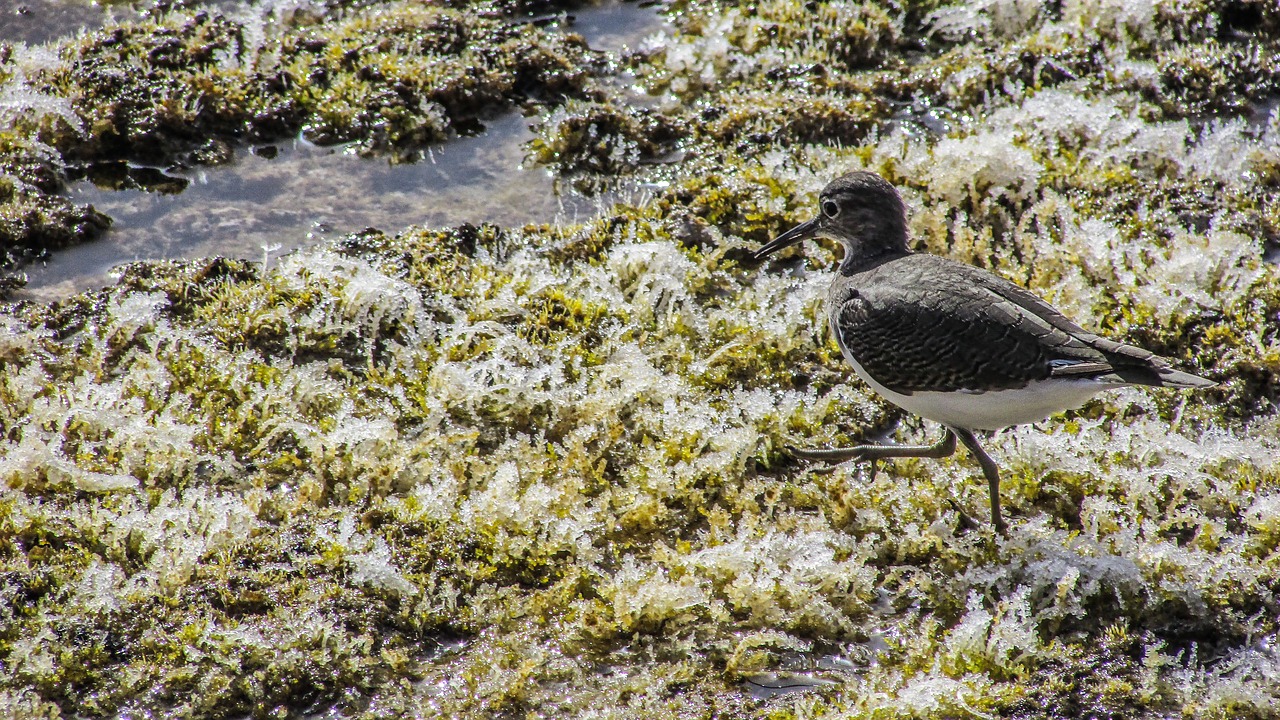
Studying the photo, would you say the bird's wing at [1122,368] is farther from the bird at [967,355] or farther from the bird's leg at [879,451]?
the bird's leg at [879,451]

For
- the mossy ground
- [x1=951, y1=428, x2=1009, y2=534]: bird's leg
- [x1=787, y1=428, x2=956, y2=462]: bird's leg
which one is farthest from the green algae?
[x1=951, y1=428, x2=1009, y2=534]: bird's leg

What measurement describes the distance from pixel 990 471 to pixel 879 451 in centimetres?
75

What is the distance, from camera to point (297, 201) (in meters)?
8.67

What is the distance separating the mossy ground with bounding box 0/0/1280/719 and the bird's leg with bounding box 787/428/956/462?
0.14m

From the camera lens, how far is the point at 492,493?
6016 millimetres

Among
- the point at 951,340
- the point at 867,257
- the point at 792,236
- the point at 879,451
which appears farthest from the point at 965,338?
the point at 792,236

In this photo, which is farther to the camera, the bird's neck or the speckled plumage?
the bird's neck

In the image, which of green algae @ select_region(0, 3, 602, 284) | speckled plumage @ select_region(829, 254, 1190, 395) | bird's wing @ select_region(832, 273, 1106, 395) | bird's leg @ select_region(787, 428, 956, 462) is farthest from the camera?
green algae @ select_region(0, 3, 602, 284)

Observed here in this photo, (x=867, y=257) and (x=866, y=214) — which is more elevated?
(x=866, y=214)

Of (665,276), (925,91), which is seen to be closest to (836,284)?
(665,276)

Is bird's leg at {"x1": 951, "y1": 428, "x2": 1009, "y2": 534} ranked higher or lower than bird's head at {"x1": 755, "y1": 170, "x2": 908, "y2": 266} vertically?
lower

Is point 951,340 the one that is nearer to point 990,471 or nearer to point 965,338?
point 965,338

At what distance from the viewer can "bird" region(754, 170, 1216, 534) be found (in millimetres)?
5324

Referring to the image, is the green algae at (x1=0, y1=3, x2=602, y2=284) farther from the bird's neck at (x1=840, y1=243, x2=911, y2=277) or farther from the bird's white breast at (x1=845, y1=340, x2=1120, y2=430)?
the bird's white breast at (x1=845, y1=340, x2=1120, y2=430)
